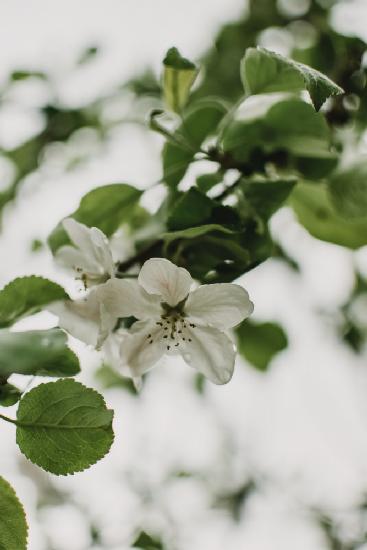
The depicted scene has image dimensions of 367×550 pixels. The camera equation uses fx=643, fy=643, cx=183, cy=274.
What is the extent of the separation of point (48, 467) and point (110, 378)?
3.26 feet

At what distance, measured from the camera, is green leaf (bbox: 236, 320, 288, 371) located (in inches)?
47.0

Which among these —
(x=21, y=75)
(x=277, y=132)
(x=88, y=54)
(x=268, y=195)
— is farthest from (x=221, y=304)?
(x=88, y=54)

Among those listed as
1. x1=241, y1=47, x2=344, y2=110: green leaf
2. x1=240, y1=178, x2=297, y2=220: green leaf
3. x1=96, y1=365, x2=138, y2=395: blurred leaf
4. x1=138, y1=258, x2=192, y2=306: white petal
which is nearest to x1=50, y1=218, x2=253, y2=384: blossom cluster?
x1=138, y1=258, x2=192, y2=306: white petal

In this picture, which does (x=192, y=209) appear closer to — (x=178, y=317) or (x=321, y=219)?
(x=178, y=317)

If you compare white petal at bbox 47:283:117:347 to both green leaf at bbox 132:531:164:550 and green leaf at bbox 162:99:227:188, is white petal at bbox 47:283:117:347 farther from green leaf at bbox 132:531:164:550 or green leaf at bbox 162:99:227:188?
green leaf at bbox 132:531:164:550

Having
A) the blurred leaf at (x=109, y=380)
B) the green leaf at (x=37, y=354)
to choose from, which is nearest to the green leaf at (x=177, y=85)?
the green leaf at (x=37, y=354)

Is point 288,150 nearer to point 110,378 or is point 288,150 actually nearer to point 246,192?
point 246,192

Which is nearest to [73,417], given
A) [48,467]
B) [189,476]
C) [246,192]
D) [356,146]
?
[48,467]

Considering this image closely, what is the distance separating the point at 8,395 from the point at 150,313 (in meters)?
0.20

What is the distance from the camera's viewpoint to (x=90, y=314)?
772 mm

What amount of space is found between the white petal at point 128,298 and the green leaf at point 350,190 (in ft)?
1.14

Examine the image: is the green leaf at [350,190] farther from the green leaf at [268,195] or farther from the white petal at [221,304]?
the white petal at [221,304]

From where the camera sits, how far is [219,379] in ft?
2.54

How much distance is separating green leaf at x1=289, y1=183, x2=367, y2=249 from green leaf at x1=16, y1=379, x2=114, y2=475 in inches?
20.1
